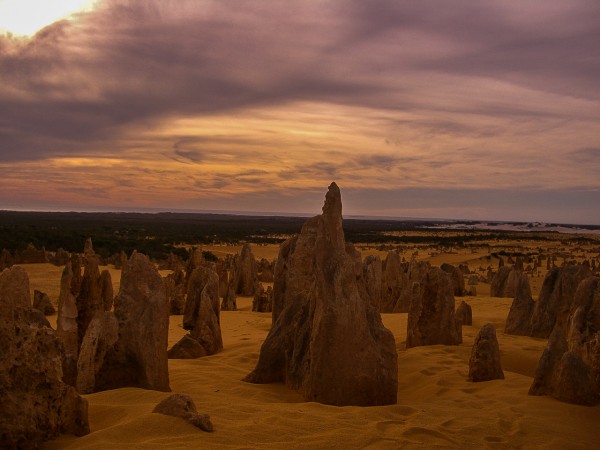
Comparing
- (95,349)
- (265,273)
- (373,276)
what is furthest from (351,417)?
(265,273)

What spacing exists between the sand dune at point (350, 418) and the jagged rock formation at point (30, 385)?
135 millimetres

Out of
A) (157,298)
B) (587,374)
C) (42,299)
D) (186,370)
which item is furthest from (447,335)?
(42,299)

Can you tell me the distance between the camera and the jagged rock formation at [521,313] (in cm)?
1052

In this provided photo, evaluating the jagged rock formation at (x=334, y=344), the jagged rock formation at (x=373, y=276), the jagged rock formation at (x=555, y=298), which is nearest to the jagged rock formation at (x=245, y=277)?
the jagged rock formation at (x=373, y=276)

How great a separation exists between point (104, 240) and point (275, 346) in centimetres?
3369

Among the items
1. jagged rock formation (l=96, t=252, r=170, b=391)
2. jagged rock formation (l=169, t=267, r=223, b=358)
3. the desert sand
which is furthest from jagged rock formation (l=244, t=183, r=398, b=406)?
jagged rock formation (l=169, t=267, r=223, b=358)

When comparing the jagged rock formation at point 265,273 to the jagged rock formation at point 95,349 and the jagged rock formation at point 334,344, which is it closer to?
the jagged rock formation at point 334,344

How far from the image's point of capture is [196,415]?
4.11 meters

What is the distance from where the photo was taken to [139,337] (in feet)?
17.8

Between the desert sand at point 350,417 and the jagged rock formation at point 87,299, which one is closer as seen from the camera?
the desert sand at point 350,417

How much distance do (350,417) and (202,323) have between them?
465 centimetres

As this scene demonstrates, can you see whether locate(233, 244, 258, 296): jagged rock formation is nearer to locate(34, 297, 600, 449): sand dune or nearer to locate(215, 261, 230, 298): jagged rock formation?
locate(215, 261, 230, 298): jagged rock formation

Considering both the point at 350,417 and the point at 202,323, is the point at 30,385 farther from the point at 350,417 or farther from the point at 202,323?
the point at 202,323

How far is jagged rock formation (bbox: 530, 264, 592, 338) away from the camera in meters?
9.77
